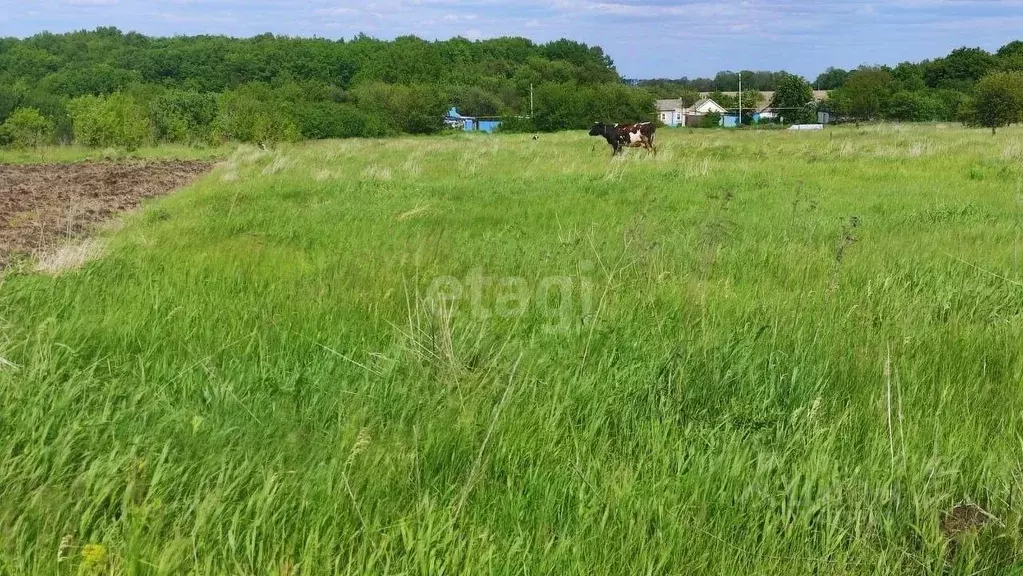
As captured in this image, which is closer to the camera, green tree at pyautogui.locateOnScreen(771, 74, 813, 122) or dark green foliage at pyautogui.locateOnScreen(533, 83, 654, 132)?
dark green foliage at pyautogui.locateOnScreen(533, 83, 654, 132)

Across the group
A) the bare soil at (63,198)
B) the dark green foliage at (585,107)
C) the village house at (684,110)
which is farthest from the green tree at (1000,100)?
the village house at (684,110)

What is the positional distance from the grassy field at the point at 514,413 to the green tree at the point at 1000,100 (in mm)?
38683

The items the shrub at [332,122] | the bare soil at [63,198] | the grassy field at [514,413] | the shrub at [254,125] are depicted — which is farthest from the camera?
the shrub at [332,122]

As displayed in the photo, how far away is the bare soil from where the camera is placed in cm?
763

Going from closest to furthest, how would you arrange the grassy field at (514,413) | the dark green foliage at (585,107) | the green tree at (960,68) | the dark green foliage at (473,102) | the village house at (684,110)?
the grassy field at (514,413)
the dark green foliage at (585,107)
the green tree at (960,68)
the dark green foliage at (473,102)
the village house at (684,110)

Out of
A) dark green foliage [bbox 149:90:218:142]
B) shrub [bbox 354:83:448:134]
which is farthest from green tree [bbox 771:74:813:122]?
dark green foliage [bbox 149:90:218:142]

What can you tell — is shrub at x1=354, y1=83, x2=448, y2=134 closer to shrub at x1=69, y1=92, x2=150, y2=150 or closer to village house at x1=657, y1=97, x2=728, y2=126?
village house at x1=657, y1=97, x2=728, y2=126

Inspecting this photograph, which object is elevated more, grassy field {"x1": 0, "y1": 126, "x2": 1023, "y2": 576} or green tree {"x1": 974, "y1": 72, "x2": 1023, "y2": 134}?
green tree {"x1": 974, "y1": 72, "x2": 1023, "y2": 134}

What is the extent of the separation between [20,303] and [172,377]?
154 cm

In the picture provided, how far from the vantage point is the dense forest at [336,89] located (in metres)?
37.0

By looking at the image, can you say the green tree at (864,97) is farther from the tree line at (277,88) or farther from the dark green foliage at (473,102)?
the dark green foliage at (473,102)

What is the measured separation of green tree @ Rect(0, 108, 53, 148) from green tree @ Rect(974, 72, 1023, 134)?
42560mm

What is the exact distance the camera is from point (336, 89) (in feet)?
301

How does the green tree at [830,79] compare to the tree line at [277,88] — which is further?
the green tree at [830,79]
